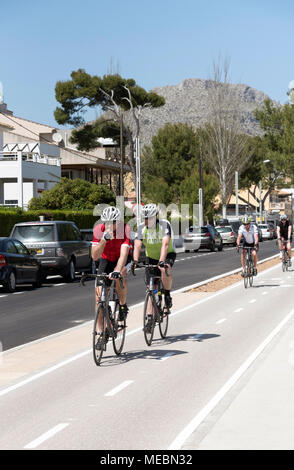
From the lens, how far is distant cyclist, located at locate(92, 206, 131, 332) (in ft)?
34.2

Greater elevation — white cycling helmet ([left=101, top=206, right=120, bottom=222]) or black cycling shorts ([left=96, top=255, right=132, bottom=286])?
white cycling helmet ([left=101, top=206, right=120, bottom=222])

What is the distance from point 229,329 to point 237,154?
252 ft

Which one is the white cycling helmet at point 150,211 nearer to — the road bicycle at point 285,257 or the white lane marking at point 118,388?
the white lane marking at point 118,388

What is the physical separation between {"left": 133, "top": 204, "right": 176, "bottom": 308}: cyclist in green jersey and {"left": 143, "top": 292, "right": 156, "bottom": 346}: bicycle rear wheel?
18.0 inches

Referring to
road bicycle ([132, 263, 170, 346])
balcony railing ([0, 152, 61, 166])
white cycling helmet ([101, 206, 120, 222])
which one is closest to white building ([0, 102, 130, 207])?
balcony railing ([0, 152, 61, 166])

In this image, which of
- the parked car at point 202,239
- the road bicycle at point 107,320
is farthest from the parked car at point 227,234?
the road bicycle at point 107,320

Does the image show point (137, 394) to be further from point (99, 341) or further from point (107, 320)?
point (107, 320)

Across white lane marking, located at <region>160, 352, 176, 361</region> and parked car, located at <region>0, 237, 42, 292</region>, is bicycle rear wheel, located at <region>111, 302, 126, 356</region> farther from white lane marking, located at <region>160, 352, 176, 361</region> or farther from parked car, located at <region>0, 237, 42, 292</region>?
parked car, located at <region>0, 237, 42, 292</region>

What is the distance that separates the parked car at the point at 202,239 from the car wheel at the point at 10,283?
29.2 m

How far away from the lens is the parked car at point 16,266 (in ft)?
73.0

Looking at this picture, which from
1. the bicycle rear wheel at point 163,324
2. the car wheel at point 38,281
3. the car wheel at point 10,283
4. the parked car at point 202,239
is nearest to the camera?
the bicycle rear wheel at point 163,324

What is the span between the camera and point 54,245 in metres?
26.0
